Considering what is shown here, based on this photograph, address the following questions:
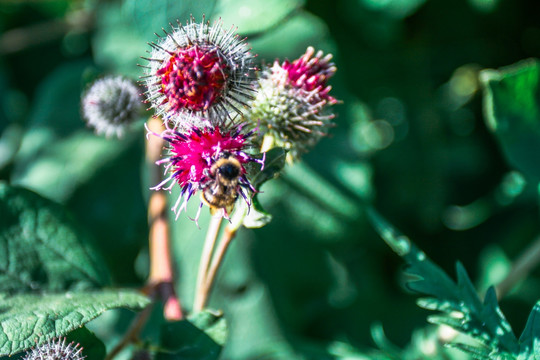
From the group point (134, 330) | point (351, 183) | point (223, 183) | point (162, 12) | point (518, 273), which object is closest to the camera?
point (223, 183)

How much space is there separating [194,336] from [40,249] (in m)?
0.73

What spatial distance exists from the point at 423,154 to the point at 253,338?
1.47 meters

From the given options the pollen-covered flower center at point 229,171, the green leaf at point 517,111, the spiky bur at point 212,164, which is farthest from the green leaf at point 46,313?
the green leaf at point 517,111

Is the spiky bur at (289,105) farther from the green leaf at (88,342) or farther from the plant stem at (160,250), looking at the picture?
the green leaf at (88,342)

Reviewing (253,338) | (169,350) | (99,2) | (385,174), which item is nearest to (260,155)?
(169,350)

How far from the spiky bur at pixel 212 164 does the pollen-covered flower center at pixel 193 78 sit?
0.09 m

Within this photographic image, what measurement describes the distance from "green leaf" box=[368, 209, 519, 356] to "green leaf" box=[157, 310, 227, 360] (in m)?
0.68

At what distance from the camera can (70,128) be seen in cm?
308

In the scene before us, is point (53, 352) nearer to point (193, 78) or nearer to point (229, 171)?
point (229, 171)

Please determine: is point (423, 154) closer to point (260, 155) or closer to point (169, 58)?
point (260, 155)

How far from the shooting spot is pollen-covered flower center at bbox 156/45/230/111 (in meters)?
1.44

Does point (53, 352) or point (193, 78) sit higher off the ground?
point (193, 78)

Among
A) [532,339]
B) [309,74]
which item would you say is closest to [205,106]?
[309,74]

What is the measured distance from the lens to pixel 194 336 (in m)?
1.78
